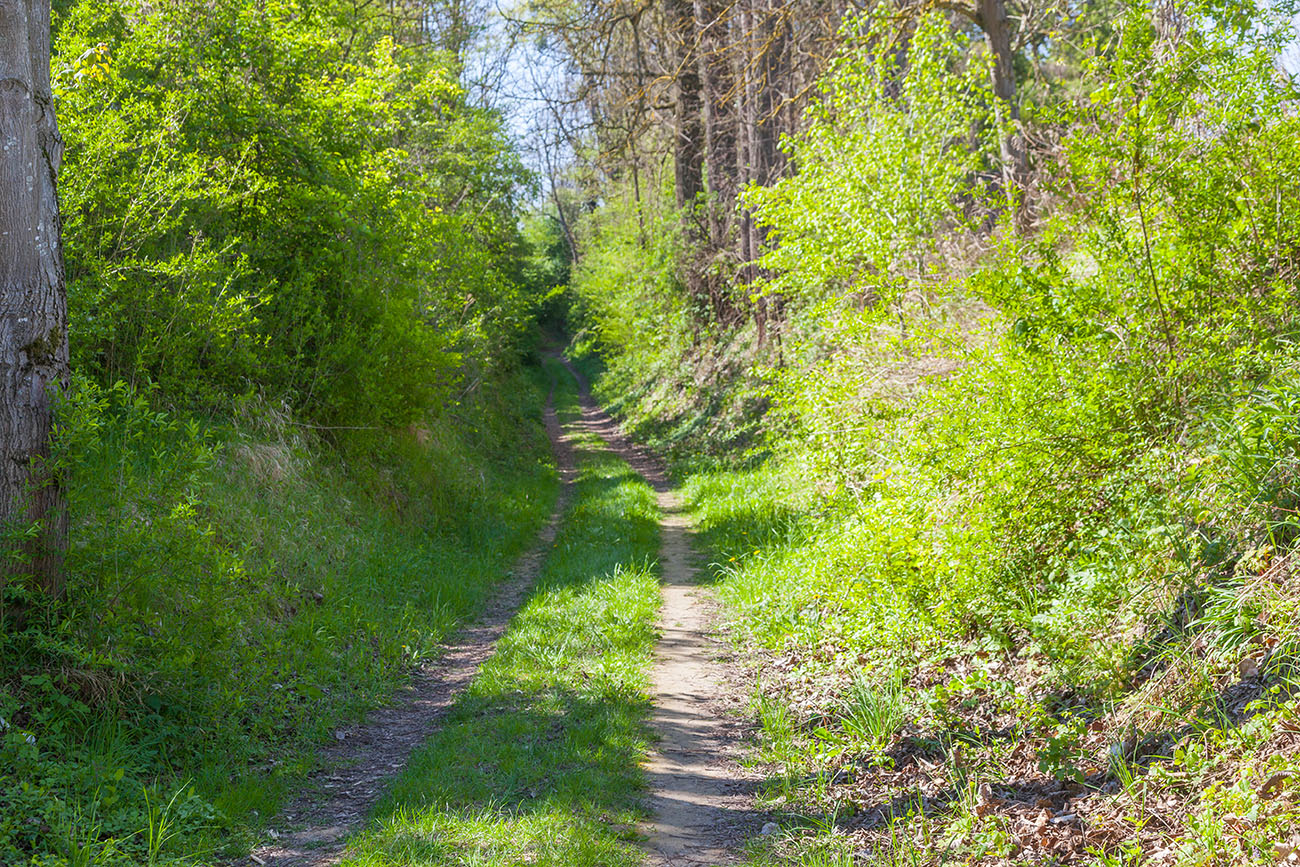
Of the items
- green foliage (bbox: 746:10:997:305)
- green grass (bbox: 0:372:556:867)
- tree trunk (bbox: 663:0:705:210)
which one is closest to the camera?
green grass (bbox: 0:372:556:867)

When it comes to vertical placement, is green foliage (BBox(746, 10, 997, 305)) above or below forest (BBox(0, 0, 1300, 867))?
above

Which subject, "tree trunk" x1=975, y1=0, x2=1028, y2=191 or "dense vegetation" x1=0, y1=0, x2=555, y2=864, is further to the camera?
"tree trunk" x1=975, y1=0, x2=1028, y2=191

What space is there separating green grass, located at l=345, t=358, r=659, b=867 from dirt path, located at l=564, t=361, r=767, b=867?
0.45 feet

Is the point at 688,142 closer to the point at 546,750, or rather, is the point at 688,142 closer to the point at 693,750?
the point at 693,750

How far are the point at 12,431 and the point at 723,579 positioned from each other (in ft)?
20.2

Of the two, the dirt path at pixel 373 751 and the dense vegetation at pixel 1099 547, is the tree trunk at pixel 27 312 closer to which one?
the dirt path at pixel 373 751

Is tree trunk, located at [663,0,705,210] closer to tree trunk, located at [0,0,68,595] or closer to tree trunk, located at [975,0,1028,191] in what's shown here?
tree trunk, located at [975,0,1028,191]

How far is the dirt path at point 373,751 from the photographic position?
4.29 metres

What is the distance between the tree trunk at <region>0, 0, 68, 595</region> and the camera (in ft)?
15.4

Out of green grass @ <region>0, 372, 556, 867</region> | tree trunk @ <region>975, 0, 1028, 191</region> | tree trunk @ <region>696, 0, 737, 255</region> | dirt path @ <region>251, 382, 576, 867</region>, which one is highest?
tree trunk @ <region>696, 0, 737, 255</region>

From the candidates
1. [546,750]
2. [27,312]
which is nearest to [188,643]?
[27,312]

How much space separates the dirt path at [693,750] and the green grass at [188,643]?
209 cm

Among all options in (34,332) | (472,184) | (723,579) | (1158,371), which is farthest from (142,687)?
(472,184)

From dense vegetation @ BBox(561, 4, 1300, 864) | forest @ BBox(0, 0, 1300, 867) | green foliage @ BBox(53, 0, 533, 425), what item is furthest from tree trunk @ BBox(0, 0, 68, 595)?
dense vegetation @ BBox(561, 4, 1300, 864)
